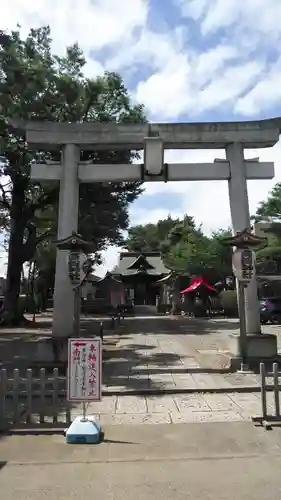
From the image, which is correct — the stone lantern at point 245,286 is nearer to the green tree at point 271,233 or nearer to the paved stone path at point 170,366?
the paved stone path at point 170,366

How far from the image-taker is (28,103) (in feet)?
55.4

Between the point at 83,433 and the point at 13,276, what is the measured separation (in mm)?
22834

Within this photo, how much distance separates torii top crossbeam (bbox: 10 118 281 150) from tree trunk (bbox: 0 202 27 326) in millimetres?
14840

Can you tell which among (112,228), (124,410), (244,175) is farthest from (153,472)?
(112,228)

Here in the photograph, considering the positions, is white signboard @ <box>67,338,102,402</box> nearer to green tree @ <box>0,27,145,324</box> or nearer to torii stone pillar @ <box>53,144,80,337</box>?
torii stone pillar @ <box>53,144,80,337</box>

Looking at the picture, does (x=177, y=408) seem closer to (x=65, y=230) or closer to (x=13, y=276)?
(x=65, y=230)

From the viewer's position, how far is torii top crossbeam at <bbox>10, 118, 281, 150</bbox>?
1325cm

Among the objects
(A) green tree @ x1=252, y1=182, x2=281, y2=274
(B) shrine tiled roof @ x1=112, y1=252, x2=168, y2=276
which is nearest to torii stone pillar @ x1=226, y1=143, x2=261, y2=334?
(A) green tree @ x1=252, y1=182, x2=281, y2=274

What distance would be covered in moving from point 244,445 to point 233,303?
28504mm

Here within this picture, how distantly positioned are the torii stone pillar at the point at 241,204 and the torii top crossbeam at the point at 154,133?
0.41 meters

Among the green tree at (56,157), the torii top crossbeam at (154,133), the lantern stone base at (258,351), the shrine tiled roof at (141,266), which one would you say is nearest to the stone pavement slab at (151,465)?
the lantern stone base at (258,351)

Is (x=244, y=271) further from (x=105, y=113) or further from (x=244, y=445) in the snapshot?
(x=105, y=113)

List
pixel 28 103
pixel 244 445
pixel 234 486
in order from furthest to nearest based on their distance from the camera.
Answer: pixel 28 103, pixel 244 445, pixel 234 486

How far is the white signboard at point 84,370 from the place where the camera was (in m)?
6.77
